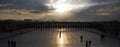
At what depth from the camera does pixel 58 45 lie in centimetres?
5966

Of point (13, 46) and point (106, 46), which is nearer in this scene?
point (13, 46)

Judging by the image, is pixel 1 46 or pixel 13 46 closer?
pixel 13 46

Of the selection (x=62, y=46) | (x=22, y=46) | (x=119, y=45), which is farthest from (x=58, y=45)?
(x=119, y=45)

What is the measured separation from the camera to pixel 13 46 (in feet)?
178

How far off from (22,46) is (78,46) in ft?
28.6

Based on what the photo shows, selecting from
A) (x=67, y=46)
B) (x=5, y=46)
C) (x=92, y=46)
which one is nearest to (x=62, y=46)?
(x=67, y=46)

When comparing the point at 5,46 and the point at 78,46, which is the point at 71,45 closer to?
the point at 78,46

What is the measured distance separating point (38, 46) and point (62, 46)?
3.75m

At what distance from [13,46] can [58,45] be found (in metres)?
8.36

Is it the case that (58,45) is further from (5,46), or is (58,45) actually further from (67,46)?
(5,46)

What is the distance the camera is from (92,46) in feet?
190

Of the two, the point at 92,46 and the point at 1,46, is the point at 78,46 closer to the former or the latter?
the point at 92,46

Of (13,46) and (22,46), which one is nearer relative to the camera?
(13,46)

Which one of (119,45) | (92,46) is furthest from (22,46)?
(119,45)
